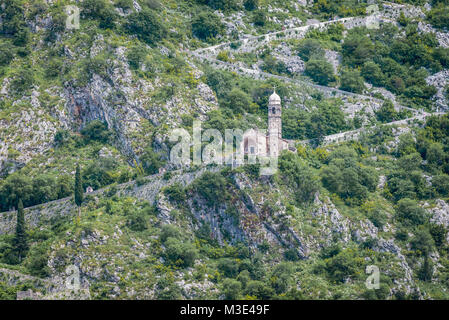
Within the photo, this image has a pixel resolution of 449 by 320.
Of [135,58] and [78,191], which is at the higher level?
Result: [135,58]

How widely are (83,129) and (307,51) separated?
35.5 m

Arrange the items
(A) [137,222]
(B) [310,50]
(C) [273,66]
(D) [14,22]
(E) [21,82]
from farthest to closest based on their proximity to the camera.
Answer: (B) [310,50] → (C) [273,66] → (D) [14,22] → (E) [21,82] → (A) [137,222]

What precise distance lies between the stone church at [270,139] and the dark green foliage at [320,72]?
19566 millimetres

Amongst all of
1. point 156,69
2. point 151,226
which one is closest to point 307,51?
point 156,69

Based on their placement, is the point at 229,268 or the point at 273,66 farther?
the point at 273,66

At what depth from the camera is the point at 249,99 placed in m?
A: 126

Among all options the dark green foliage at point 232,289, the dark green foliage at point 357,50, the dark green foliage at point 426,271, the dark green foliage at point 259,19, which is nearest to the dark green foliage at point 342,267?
the dark green foliage at point 426,271

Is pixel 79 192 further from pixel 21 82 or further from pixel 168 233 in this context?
pixel 21 82

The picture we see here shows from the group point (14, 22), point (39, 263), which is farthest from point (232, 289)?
point (14, 22)

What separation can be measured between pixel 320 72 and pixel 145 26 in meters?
23.6

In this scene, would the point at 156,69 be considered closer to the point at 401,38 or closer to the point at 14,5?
the point at 14,5

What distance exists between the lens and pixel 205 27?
459 feet

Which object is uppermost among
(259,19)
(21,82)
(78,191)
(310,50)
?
(259,19)

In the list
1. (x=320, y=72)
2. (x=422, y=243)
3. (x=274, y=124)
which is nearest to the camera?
(x=422, y=243)
